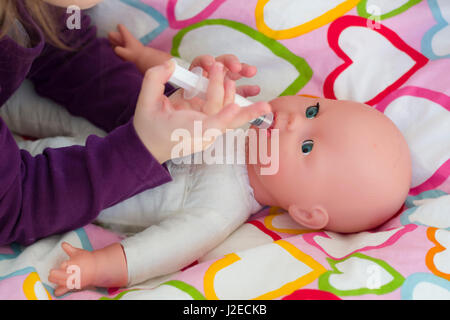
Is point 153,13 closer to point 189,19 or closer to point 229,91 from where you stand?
point 189,19

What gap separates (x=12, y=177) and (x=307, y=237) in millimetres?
466

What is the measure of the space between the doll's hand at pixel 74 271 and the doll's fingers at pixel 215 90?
11.2 inches

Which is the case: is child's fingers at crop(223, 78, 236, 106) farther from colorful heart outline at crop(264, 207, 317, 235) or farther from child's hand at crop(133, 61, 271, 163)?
colorful heart outline at crop(264, 207, 317, 235)

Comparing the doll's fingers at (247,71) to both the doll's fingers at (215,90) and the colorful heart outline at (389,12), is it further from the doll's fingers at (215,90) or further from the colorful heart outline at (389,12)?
the colorful heart outline at (389,12)

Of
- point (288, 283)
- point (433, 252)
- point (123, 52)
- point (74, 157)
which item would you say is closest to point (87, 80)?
point (123, 52)

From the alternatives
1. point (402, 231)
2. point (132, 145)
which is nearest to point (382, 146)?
point (402, 231)

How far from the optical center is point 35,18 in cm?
88

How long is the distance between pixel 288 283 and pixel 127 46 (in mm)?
672

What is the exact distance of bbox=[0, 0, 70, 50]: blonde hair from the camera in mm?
758

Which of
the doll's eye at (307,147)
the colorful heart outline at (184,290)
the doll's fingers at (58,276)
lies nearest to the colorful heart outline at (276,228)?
the doll's eye at (307,147)

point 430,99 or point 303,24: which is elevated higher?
point 303,24

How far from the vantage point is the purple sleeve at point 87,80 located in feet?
3.39

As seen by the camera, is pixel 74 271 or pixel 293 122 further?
pixel 293 122

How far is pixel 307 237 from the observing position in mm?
812
